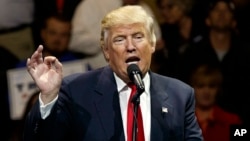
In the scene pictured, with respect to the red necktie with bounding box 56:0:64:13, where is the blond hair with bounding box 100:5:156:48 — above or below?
A: above

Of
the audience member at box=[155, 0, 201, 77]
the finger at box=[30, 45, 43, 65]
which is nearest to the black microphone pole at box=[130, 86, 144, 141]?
the finger at box=[30, 45, 43, 65]

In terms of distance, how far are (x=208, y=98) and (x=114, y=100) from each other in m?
1.97

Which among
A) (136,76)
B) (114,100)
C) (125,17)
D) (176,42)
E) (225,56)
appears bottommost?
(225,56)

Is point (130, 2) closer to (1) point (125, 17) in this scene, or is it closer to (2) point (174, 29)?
(2) point (174, 29)

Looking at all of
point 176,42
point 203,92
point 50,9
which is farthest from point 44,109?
point 176,42

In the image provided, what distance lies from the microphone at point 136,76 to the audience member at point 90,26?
6.42 feet

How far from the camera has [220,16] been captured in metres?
4.38

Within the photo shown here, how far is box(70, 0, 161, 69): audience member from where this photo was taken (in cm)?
418

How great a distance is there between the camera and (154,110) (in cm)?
237

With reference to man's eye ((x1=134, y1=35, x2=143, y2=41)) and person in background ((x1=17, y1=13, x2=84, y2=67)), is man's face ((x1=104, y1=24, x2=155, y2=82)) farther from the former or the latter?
person in background ((x1=17, y1=13, x2=84, y2=67))

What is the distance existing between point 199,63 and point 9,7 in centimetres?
120

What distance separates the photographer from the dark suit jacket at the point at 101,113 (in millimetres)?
2264

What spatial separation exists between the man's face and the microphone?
0.08 meters

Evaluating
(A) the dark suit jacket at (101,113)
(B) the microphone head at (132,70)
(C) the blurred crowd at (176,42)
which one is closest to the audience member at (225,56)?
(C) the blurred crowd at (176,42)
